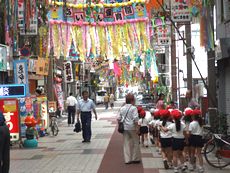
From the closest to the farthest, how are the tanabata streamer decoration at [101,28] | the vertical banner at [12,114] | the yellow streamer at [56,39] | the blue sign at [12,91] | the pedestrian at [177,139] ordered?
the pedestrian at [177,139]
the vertical banner at [12,114]
the blue sign at [12,91]
the tanabata streamer decoration at [101,28]
the yellow streamer at [56,39]

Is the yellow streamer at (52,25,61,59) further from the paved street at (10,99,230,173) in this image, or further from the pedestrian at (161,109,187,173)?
the pedestrian at (161,109,187,173)

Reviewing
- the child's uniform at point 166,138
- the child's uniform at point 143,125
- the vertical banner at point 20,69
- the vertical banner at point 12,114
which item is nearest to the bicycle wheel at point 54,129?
the vertical banner at point 20,69

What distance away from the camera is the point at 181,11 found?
643 inches

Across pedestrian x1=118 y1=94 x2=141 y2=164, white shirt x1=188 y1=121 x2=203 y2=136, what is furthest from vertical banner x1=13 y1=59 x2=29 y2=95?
white shirt x1=188 y1=121 x2=203 y2=136

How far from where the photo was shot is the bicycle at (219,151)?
1103 centimetres

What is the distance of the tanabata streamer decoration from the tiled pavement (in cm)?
476

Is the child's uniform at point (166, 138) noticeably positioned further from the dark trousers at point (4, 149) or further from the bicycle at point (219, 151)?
the dark trousers at point (4, 149)

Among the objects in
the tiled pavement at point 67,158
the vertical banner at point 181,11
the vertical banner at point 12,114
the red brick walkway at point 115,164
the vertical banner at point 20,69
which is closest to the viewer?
the red brick walkway at point 115,164

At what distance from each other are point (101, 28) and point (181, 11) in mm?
5241

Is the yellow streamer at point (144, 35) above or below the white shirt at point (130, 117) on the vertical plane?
above

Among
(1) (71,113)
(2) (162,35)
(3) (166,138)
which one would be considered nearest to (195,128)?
(3) (166,138)

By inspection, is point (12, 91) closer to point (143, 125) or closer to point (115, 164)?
point (143, 125)

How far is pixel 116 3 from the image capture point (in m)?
19.8

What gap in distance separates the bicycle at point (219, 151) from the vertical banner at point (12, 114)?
666 centimetres
